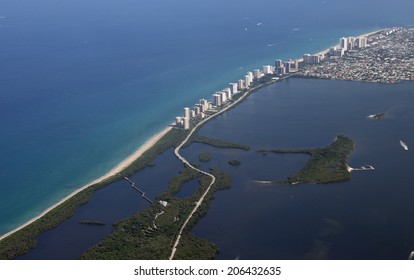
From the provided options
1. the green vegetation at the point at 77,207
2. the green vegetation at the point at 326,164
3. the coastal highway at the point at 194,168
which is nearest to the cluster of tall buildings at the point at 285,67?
the coastal highway at the point at 194,168

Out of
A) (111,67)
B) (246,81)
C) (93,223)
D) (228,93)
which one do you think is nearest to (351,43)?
(246,81)

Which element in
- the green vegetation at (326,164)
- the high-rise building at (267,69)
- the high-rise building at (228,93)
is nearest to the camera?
the green vegetation at (326,164)

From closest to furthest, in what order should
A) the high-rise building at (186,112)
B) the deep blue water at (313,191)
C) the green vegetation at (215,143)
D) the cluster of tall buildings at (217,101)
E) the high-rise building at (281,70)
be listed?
the deep blue water at (313,191) → the green vegetation at (215,143) → the cluster of tall buildings at (217,101) → the high-rise building at (186,112) → the high-rise building at (281,70)

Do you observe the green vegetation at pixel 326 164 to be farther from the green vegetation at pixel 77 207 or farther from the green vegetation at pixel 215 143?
the green vegetation at pixel 77 207

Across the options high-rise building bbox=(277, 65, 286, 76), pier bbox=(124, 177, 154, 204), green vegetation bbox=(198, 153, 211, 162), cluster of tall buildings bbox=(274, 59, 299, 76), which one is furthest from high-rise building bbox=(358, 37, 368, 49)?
pier bbox=(124, 177, 154, 204)

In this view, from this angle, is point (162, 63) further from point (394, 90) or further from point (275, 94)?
point (394, 90)

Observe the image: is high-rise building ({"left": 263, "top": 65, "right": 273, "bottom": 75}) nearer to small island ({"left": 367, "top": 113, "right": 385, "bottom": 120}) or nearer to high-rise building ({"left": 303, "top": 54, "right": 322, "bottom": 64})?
high-rise building ({"left": 303, "top": 54, "right": 322, "bottom": 64})

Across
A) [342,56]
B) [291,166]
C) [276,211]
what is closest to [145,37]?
[342,56]
